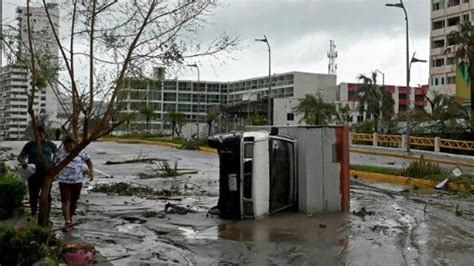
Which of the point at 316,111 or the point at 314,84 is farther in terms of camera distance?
the point at 314,84

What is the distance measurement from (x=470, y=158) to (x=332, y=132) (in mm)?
23055

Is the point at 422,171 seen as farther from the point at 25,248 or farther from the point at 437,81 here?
the point at 437,81

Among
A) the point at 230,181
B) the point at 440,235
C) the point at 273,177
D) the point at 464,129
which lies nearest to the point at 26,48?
the point at 230,181

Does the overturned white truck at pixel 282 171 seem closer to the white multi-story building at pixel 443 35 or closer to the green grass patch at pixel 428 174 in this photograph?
the green grass patch at pixel 428 174

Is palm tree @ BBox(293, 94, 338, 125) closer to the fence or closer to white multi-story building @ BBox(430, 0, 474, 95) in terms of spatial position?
white multi-story building @ BBox(430, 0, 474, 95)

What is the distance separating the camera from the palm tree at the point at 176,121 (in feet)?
223

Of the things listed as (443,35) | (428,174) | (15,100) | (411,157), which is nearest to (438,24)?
(443,35)

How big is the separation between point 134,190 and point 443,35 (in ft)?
277

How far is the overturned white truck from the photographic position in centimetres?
1166

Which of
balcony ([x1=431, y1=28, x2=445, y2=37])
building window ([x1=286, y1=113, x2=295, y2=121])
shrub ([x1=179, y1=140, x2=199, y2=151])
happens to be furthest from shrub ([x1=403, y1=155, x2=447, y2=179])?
balcony ([x1=431, y1=28, x2=445, y2=37])

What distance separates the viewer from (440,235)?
34.5 feet

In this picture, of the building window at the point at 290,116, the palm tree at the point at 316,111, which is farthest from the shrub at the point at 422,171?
the building window at the point at 290,116

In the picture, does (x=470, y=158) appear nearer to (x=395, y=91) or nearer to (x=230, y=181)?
(x=230, y=181)

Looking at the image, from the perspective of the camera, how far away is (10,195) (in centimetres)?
1070
